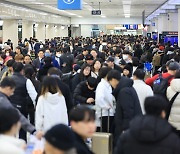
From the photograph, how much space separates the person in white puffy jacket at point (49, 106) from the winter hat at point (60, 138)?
9.09 ft

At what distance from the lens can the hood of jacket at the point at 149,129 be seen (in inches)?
142

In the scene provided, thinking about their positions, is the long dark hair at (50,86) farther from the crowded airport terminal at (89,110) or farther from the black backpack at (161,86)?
the black backpack at (161,86)

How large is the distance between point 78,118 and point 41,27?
113 ft

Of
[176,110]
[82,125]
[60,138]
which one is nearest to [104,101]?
[176,110]

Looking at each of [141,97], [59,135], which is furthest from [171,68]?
[59,135]

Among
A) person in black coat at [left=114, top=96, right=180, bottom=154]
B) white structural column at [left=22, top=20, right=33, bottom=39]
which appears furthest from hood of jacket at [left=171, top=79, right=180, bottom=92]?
white structural column at [left=22, top=20, right=33, bottom=39]

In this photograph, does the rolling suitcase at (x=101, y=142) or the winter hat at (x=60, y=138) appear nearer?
the winter hat at (x=60, y=138)

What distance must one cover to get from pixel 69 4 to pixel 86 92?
10.2 m

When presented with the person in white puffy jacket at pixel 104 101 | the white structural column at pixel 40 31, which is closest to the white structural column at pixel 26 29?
the white structural column at pixel 40 31

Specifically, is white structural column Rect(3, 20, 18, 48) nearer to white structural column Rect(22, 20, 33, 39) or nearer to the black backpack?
white structural column Rect(22, 20, 33, 39)

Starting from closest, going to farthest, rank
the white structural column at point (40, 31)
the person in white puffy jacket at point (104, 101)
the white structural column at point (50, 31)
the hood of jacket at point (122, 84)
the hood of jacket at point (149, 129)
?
the hood of jacket at point (149, 129) < the hood of jacket at point (122, 84) < the person in white puffy jacket at point (104, 101) < the white structural column at point (40, 31) < the white structural column at point (50, 31)

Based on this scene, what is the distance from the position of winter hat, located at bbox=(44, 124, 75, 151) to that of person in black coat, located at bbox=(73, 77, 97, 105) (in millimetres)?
4187

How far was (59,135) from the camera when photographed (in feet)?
10.4

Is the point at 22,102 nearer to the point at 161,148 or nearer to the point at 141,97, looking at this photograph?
the point at 141,97
